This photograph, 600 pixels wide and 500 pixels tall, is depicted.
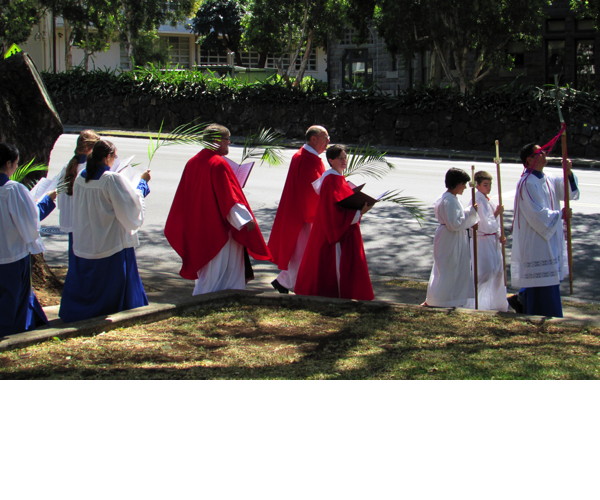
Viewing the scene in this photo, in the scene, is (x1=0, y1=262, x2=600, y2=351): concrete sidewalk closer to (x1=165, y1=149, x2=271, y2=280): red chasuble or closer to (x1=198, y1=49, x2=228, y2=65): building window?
(x1=165, y1=149, x2=271, y2=280): red chasuble

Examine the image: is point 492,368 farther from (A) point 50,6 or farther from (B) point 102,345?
(A) point 50,6

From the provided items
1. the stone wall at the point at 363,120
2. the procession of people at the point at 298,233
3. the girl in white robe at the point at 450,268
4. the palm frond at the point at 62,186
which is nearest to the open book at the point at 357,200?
the procession of people at the point at 298,233

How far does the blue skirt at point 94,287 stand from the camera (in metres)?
7.28

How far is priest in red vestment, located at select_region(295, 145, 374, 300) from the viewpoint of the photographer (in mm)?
8414

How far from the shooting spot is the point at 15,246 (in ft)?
21.7

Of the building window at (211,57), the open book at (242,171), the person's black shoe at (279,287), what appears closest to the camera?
the open book at (242,171)

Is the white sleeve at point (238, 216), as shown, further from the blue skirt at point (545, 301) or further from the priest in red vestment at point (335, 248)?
the blue skirt at point (545, 301)

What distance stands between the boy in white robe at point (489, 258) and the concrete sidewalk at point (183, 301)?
25.5 inches

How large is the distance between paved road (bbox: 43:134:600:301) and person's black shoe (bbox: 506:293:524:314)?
1.14 m

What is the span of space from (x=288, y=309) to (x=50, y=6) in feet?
97.8

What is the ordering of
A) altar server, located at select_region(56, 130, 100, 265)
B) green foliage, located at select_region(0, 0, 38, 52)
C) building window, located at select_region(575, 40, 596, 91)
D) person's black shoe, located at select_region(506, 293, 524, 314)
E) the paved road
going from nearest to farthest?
altar server, located at select_region(56, 130, 100, 265) → person's black shoe, located at select_region(506, 293, 524, 314) → the paved road → green foliage, located at select_region(0, 0, 38, 52) → building window, located at select_region(575, 40, 596, 91)

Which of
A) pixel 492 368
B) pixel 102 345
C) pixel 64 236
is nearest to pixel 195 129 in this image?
pixel 102 345

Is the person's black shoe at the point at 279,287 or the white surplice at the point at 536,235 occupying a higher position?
the white surplice at the point at 536,235

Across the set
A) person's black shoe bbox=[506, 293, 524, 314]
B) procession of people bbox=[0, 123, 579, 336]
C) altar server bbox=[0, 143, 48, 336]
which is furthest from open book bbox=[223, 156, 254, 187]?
person's black shoe bbox=[506, 293, 524, 314]
